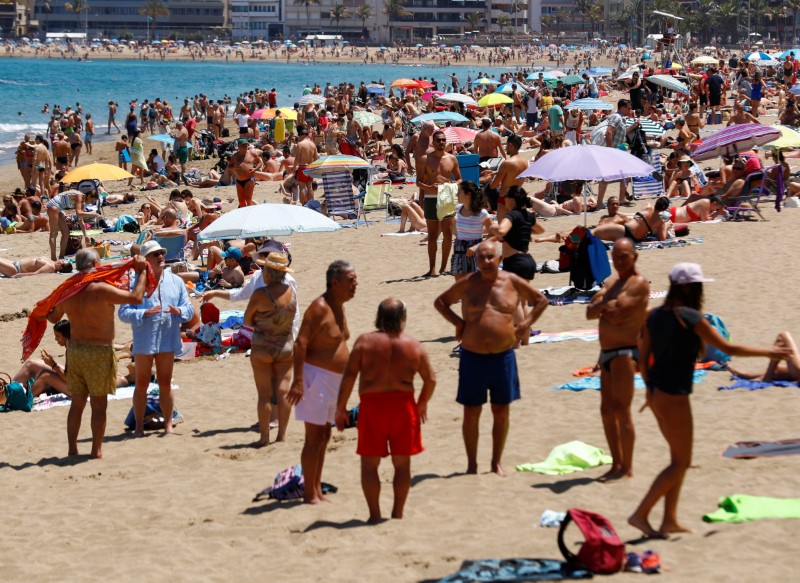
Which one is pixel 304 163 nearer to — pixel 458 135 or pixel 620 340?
pixel 458 135

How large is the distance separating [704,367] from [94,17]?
156 m

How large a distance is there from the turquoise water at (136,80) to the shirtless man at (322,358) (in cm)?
Answer: 3287

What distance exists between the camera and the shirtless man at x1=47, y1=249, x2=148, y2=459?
7441 millimetres

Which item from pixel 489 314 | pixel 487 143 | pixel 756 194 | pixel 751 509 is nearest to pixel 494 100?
pixel 487 143

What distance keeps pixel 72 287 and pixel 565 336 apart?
4399 millimetres

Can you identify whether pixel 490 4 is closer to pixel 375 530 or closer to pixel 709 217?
pixel 709 217

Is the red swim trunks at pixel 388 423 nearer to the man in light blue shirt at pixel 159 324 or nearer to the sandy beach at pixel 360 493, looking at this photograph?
the sandy beach at pixel 360 493

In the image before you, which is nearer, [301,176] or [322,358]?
[322,358]

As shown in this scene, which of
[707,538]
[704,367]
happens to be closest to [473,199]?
[704,367]

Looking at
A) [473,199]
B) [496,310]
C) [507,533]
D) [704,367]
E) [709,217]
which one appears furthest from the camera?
[709,217]

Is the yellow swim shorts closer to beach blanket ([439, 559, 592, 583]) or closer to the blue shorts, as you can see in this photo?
the blue shorts

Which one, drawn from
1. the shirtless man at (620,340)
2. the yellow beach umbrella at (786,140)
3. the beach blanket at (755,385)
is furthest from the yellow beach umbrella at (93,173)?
the shirtless man at (620,340)

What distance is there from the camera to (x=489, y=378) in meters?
6.48

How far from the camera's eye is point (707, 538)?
17.5 ft
